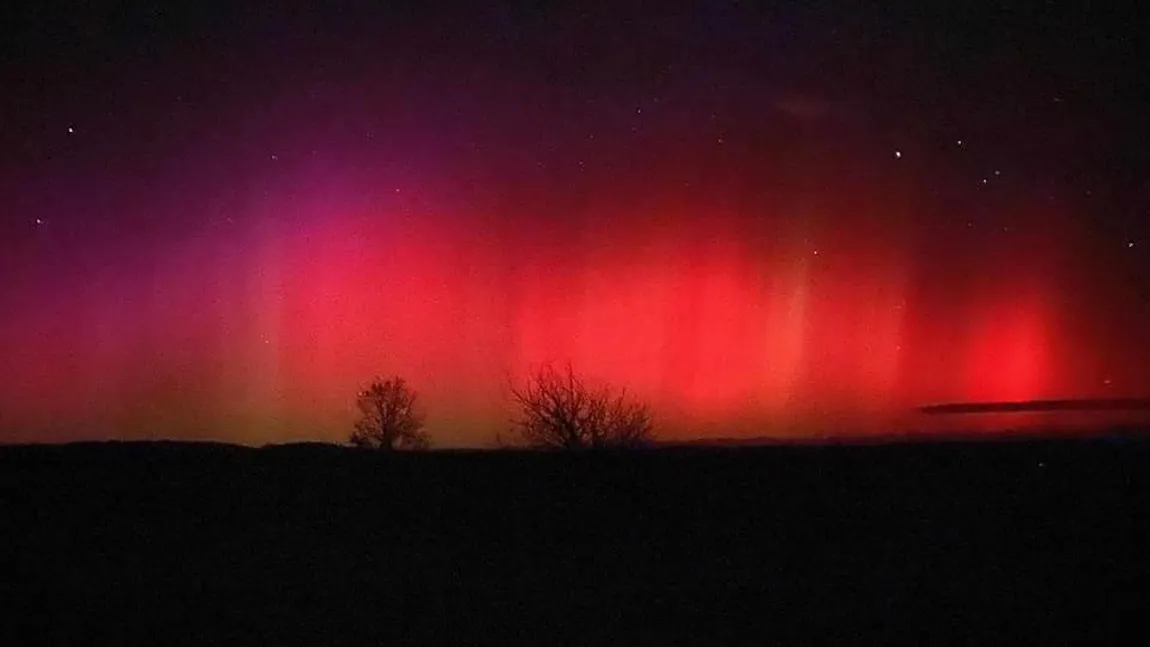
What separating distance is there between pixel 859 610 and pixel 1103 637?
1.79m

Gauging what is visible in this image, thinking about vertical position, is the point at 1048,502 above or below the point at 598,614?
above

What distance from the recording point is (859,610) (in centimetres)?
1034

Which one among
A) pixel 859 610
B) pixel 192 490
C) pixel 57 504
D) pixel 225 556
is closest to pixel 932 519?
pixel 859 610

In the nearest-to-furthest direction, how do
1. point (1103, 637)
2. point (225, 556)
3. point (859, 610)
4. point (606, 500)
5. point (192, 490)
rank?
Answer: point (1103, 637) → point (859, 610) → point (225, 556) → point (606, 500) → point (192, 490)

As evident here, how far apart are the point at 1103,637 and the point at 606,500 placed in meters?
4.88

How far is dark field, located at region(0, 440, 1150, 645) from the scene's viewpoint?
10367 millimetres

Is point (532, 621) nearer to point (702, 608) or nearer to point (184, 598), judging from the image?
point (702, 608)

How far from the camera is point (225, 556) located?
12.0m

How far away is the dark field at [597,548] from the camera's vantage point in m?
10.4

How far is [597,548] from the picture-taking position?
38.8 ft

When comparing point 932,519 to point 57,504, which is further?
point 57,504

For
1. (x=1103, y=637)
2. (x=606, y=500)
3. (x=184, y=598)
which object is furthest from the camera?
(x=606, y=500)

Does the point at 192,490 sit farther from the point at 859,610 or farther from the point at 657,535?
the point at 859,610

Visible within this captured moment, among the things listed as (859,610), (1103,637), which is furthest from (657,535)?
(1103,637)
